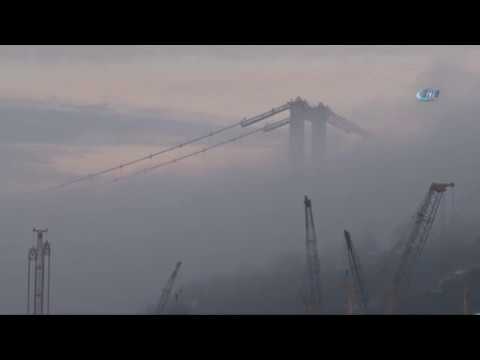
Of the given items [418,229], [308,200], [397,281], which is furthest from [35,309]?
[397,281]

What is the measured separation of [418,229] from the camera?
99.9 meters
